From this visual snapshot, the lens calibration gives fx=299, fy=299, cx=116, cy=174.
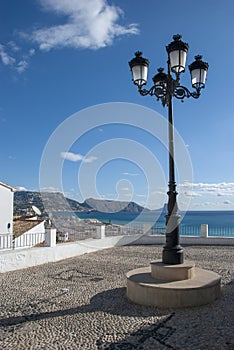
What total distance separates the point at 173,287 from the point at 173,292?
0.32ft

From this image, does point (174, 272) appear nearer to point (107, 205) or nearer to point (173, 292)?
point (173, 292)

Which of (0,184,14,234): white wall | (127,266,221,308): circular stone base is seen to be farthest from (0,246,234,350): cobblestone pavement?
(0,184,14,234): white wall

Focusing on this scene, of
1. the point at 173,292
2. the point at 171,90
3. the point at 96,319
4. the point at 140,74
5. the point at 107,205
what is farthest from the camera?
the point at 107,205

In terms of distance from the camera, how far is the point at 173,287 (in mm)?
5320

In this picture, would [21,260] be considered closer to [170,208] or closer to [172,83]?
[170,208]

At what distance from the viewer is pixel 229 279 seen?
759 cm

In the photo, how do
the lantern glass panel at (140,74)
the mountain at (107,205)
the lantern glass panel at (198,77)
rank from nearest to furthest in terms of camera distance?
the lantern glass panel at (198,77)
the lantern glass panel at (140,74)
the mountain at (107,205)

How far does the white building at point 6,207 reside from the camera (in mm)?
18969

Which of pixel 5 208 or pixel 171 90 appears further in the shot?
pixel 5 208

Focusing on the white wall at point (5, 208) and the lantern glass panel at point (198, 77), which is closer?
the lantern glass panel at point (198, 77)

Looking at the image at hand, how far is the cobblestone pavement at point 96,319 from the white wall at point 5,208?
A: 11.6 metres

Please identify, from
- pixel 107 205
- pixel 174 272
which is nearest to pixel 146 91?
pixel 174 272

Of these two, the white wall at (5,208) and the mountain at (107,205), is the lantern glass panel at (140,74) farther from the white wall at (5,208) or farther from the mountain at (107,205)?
the white wall at (5,208)

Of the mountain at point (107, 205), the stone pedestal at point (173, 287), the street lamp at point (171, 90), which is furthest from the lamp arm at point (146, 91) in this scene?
the mountain at point (107, 205)
